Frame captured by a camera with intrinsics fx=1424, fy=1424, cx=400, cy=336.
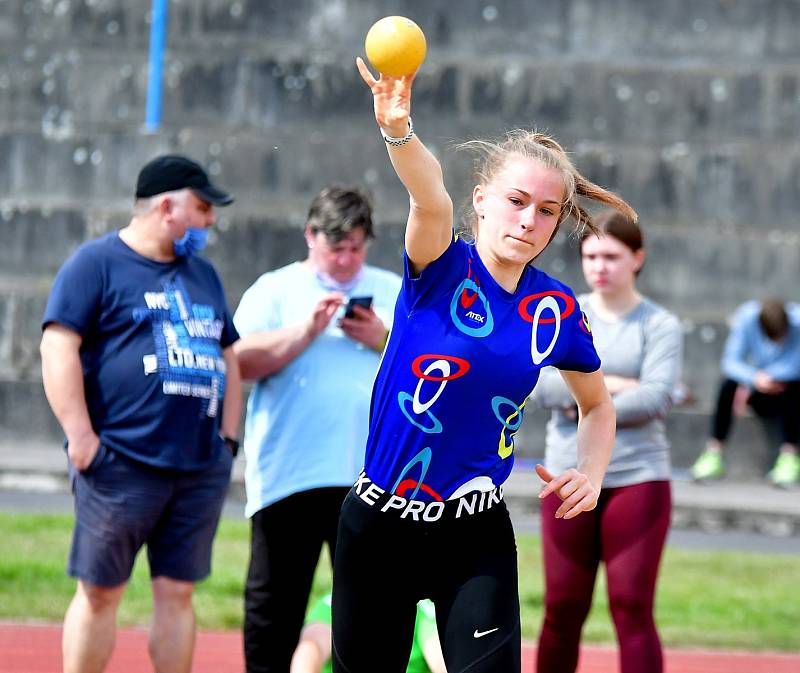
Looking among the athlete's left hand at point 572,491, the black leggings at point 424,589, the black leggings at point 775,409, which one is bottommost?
the black leggings at point 775,409

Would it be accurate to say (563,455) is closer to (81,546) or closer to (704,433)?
(81,546)

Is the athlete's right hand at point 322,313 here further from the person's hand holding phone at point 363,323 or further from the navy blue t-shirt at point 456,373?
the navy blue t-shirt at point 456,373

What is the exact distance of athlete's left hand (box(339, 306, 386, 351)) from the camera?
18.9 ft

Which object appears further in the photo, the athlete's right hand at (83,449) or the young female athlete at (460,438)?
the athlete's right hand at (83,449)

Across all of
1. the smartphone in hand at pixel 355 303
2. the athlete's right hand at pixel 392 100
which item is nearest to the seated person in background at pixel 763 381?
the smartphone in hand at pixel 355 303

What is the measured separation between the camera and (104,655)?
5469mm

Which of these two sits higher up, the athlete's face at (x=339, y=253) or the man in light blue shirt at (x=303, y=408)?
the athlete's face at (x=339, y=253)

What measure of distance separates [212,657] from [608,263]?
290 centimetres

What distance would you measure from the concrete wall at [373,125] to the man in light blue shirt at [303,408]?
785 cm

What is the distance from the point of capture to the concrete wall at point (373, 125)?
1428cm

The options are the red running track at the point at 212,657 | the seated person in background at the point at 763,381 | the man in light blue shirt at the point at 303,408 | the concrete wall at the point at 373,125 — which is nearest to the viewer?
the man in light blue shirt at the point at 303,408

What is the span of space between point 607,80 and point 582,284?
2.71 m

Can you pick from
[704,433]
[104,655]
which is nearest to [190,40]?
[704,433]

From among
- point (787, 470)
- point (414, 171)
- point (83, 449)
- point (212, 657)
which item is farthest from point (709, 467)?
point (414, 171)
